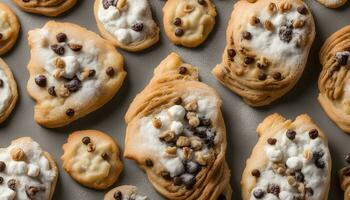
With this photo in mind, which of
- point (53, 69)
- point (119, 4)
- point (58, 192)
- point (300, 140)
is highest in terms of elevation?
point (119, 4)

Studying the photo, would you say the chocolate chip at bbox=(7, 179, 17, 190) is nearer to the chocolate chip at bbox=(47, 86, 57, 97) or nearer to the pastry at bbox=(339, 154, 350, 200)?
the chocolate chip at bbox=(47, 86, 57, 97)

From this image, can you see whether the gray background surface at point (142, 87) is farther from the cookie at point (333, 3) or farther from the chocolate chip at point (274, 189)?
the chocolate chip at point (274, 189)

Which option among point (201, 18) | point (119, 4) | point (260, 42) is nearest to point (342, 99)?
point (260, 42)

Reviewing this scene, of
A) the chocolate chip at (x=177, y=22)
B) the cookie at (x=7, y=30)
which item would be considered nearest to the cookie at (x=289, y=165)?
the chocolate chip at (x=177, y=22)

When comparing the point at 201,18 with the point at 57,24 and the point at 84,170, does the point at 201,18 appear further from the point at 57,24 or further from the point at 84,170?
the point at 84,170

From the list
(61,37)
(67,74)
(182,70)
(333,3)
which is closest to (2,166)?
(67,74)

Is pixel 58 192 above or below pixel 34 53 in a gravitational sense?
below

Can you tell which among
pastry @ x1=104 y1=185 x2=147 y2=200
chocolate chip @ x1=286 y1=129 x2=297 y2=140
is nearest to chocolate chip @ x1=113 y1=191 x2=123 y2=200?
pastry @ x1=104 y1=185 x2=147 y2=200
